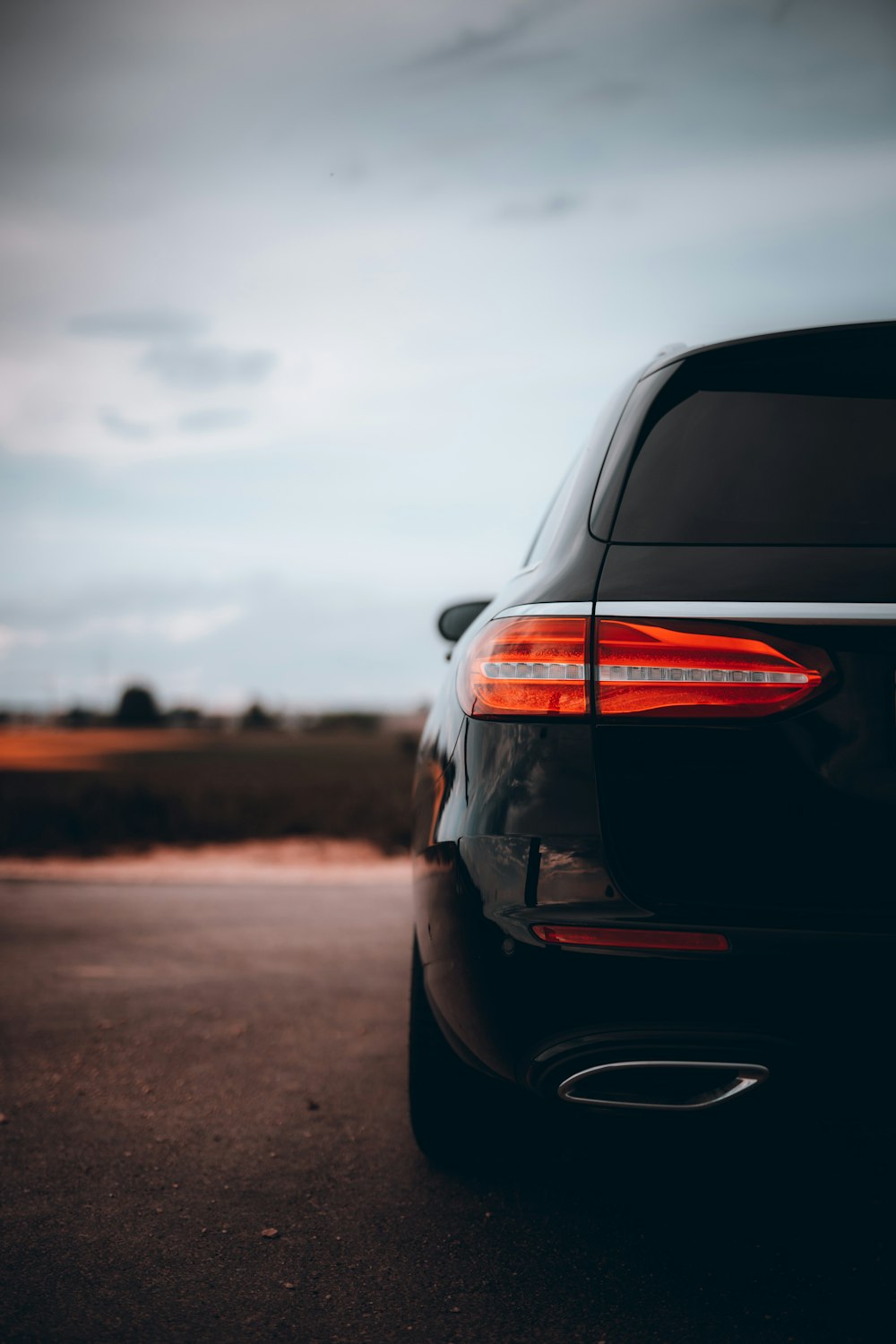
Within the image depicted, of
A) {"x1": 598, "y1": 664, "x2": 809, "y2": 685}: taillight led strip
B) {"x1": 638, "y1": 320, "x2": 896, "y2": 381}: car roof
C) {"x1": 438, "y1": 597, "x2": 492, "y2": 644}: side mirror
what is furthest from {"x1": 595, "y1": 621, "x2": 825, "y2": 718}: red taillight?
{"x1": 438, "y1": 597, "x2": 492, "y2": 644}: side mirror

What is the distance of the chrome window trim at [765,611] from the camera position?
1.57 meters

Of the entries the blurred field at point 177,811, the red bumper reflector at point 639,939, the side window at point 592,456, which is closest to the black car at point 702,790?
the red bumper reflector at point 639,939

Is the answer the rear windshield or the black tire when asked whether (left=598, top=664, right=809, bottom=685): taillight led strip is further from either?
the black tire

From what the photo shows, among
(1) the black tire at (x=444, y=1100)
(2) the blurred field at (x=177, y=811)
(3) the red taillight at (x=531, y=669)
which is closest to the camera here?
(3) the red taillight at (x=531, y=669)

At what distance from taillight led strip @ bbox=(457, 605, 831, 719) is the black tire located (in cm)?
86

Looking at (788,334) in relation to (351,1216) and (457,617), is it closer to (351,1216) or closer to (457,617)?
(457,617)

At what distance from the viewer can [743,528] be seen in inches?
68.1

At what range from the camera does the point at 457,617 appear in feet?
10.3

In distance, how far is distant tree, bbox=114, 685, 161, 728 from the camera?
53750 mm

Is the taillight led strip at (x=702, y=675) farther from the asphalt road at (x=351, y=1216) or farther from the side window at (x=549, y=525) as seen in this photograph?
the asphalt road at (x=351, y=1216)

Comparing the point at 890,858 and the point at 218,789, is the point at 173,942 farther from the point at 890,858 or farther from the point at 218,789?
the point at 218,789

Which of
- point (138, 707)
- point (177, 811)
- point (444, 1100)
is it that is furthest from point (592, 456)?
point (138, 707)

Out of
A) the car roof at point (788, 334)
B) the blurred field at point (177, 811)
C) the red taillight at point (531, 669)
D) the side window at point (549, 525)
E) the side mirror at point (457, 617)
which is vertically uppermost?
the car roof at point (788, 334)

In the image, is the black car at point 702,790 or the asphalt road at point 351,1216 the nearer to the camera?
the black car at point 702,790
